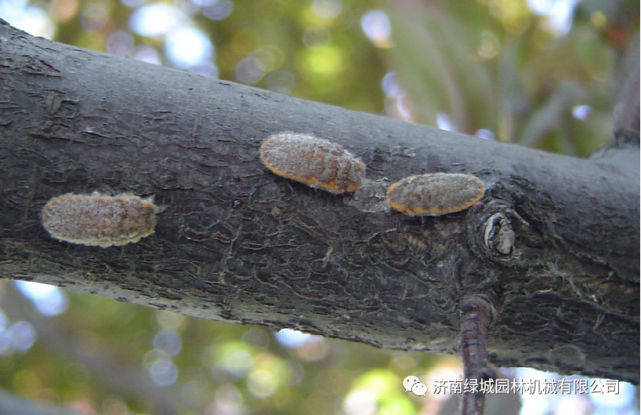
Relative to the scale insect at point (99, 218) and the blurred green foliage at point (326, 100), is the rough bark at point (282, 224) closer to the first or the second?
the scale insect at point (99, 218)

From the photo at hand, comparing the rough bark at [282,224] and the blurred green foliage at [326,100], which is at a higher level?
the blurred green foliage at [326,100]

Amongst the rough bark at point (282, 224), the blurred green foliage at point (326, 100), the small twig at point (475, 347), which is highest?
the blurred green foliage at point (326, 100)

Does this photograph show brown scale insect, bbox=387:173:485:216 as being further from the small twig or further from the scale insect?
the scale insect

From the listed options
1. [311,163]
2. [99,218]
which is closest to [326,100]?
[311,163]

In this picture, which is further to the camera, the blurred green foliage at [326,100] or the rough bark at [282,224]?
the blurred green foliage at [326,100]

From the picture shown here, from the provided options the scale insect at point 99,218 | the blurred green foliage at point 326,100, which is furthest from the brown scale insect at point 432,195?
the blurred green foliage at point 326,100

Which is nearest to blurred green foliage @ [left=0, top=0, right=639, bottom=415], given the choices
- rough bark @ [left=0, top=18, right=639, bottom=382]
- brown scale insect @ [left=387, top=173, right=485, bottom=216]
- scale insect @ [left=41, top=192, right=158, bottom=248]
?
rough bark @ [left=0, top=18, right=639, bottom=382]

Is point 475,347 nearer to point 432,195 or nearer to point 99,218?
point 432,195
